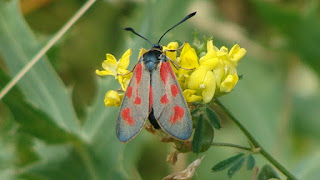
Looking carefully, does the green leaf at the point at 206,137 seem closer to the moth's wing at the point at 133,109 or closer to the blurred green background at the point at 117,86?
the moth's wing at the point at 133,109

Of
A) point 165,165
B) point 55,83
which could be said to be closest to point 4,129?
point 55,83

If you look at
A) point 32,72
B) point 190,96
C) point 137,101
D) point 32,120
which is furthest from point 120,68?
point 32,72

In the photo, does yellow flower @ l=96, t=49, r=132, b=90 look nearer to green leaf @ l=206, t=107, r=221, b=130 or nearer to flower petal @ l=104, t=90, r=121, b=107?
flower petal @ l=104, t=90, r=121, b=107

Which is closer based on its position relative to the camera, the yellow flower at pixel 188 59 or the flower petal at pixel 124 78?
the yellow flower at pixel 188 59

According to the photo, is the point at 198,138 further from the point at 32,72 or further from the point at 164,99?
the point at 32,72

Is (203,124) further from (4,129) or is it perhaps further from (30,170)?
(4,129)

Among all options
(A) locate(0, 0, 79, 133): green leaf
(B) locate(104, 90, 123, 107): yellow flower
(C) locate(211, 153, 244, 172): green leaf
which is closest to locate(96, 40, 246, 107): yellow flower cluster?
(B) locate(104, 90, 123, 107): yellow flower

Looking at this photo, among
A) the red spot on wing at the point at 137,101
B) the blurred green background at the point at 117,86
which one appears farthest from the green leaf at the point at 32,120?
the red spot on wing at the point at 137,101
